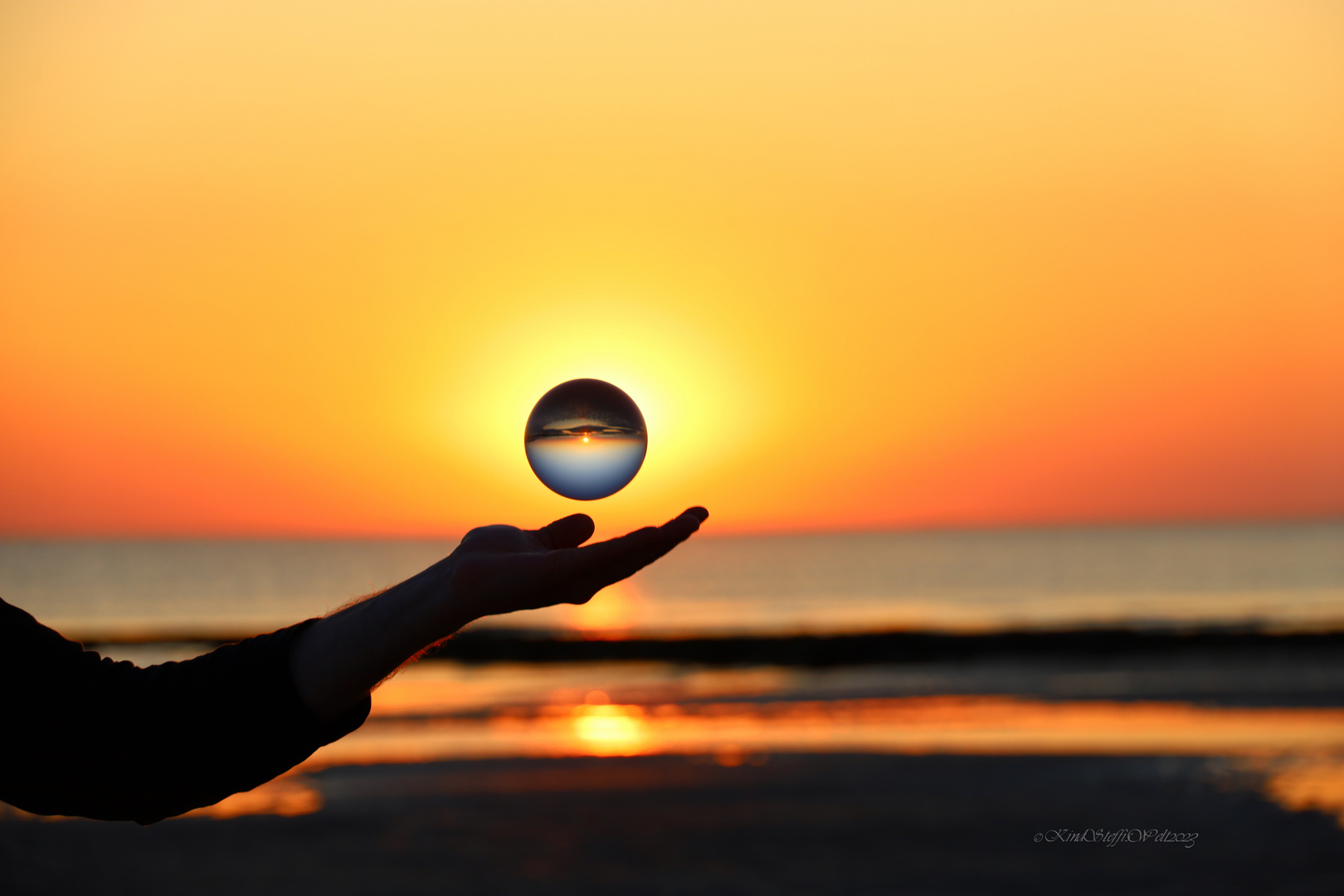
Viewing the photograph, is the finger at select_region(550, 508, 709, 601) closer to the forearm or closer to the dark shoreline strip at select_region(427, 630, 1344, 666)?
the forearm

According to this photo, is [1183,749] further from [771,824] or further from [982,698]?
[771,824]

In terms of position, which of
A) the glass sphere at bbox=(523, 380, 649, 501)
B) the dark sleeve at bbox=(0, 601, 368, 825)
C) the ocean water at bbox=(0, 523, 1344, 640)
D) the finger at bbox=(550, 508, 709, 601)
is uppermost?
the glass sphere at bbox=(523, 380, 649, 501)

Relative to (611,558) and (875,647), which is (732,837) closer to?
(611,558)

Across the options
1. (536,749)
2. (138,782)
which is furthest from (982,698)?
(138,782)

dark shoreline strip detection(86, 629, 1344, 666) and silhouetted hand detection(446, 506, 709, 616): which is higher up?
silhouetted hand detection(446, 506, 709, 616)

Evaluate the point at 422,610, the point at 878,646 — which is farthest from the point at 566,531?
the point at 878,646

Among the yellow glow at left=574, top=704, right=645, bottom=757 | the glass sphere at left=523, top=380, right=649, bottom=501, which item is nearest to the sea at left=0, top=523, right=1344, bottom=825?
the yellow glow at left=574, top=704, right=645, bottom=757
